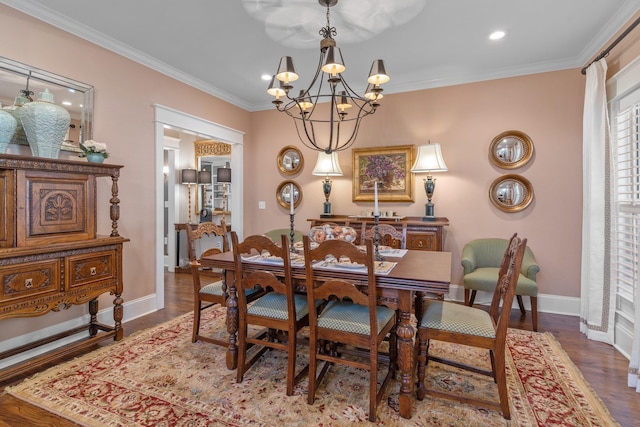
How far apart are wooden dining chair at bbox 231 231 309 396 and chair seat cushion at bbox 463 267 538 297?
1823 mm

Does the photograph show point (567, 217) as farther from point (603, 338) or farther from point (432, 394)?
point (432, 394)

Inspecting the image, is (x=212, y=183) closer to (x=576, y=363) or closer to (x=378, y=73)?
(x=378, y=73)

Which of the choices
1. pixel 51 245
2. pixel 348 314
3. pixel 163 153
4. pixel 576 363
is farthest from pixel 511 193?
pixel 51 245

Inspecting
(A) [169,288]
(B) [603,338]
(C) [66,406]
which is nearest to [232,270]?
(C) [66,406]

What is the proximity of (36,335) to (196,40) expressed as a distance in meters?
2.86

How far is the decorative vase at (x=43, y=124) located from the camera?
2.19 m

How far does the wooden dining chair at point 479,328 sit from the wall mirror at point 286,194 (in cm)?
299

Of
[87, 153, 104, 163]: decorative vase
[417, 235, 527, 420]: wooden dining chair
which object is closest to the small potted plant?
[87, 153, 104, 163]: decorative vase

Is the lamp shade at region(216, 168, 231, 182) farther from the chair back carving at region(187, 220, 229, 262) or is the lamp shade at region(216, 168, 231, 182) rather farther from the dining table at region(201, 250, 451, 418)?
the dining table at region(201, 250, 451, 418)

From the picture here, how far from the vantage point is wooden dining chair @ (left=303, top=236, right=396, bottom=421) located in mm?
1659

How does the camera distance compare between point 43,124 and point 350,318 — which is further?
point 43,124

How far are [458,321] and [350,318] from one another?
61 cm

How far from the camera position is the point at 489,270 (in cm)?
330

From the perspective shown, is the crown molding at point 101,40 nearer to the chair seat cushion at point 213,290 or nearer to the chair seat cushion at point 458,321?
the chair seat cushion at point 213,290
